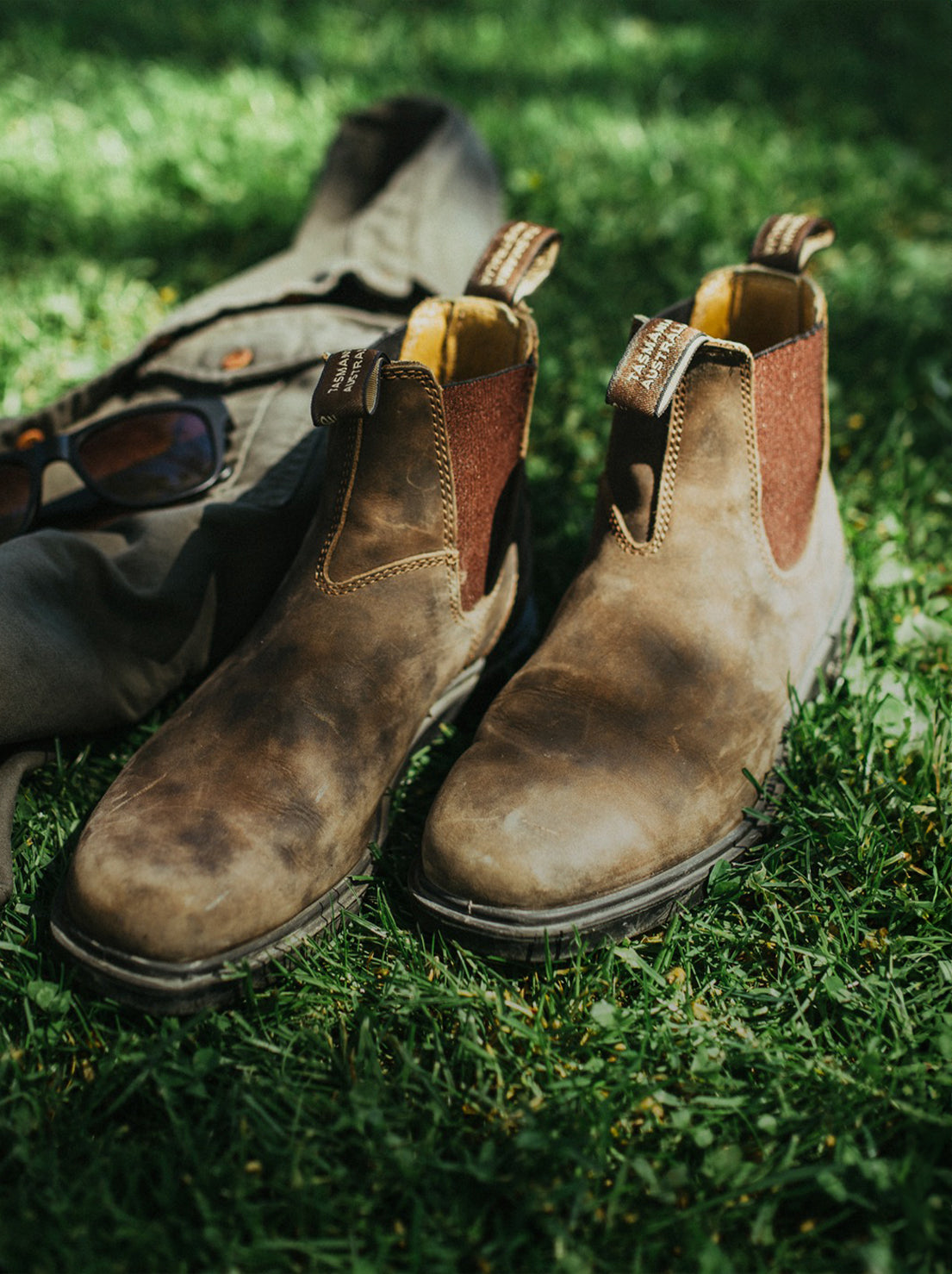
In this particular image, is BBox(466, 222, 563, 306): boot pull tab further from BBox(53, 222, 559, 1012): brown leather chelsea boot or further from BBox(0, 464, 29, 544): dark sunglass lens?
BBox(0, 464, 29, 544): dark sunglass lens

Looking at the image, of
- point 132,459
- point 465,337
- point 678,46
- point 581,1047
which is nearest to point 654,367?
point 465,337

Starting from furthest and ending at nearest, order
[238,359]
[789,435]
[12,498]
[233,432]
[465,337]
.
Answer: [238,359] → [233,432] → [12,498] → [465,337] → [789,435]

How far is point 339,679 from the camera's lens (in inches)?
61.5

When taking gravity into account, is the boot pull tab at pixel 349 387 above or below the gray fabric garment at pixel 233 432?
above

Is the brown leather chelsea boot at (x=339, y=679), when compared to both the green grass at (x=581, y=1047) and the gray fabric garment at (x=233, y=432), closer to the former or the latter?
the green grass at (x=581, y=1047)

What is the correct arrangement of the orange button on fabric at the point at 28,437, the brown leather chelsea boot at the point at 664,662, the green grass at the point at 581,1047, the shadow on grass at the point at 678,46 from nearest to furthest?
the green grass at the point at 581,1047 < the brown leather chelsea boot at the point at 664,662 < the orange button on fabric at the point at 28,437 < the shadow on grass at the point at 678,46

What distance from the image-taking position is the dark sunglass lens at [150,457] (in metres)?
1.99

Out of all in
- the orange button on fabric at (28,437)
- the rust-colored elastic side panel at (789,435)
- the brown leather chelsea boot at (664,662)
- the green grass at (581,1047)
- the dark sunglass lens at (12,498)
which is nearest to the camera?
the green grass at (581,1047)

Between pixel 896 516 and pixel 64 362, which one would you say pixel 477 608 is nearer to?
pixel 896 516

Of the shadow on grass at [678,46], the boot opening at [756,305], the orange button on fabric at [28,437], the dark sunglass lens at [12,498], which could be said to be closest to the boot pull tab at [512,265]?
the boot opening at [756,305]

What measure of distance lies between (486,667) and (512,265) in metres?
0.71

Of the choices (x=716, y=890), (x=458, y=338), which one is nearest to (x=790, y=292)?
(x=458, y=338)

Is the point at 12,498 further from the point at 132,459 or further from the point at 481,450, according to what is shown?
the point at 481,450

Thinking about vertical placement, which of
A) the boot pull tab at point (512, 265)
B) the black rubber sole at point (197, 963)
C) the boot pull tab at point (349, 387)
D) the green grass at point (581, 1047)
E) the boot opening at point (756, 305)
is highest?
the boot pull tab at point (512, 265)
